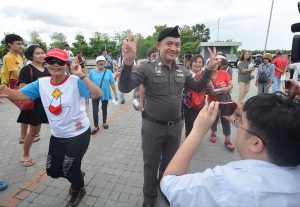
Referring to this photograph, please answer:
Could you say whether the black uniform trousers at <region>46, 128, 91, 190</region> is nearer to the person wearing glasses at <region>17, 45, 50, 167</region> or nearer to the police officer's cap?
the person wearing glasses at <region>17, 45, 50, 167</region>

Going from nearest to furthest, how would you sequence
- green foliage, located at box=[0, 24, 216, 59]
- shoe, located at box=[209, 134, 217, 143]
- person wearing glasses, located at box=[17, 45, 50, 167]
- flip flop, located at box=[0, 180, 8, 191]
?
flip flop, located at box=[0, 180, 8, 191]
person wearing glasses, located at box=[17, 45, 50, 167]
shoe, located at box=[209, 134, 217, 143]
green foliage, located at box=[0, 24, 216, 59]

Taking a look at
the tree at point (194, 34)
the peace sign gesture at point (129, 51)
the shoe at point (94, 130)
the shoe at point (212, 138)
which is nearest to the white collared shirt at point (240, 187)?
the peace sign gesture at point (129, 51)

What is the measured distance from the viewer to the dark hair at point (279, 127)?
100 cm

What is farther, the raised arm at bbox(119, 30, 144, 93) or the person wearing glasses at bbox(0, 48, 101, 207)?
the person wearing glasses at bbox(0, 48, 101, 207)

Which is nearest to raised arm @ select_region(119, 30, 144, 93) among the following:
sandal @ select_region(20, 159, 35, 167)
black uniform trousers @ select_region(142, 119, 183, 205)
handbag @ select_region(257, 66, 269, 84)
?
black uniform trousers @ select_region(142, 119, 183, 205)

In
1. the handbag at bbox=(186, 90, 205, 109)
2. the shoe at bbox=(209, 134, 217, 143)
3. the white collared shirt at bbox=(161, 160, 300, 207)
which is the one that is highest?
the white collared shirt at bbox=(161, 160, 300, 207)

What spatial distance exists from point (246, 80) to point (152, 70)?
5.94 meters

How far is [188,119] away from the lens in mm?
4234

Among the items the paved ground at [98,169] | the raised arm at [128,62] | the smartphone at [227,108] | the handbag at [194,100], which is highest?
the raised arm at [128,62]

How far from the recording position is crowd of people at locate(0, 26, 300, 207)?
3.17 feet

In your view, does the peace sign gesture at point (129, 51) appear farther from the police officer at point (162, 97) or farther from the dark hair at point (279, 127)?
the dark hair at point (279, 127)

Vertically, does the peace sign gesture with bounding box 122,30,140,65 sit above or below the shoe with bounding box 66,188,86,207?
above

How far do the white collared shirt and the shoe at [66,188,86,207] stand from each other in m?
2.16

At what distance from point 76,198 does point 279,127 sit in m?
2.58
